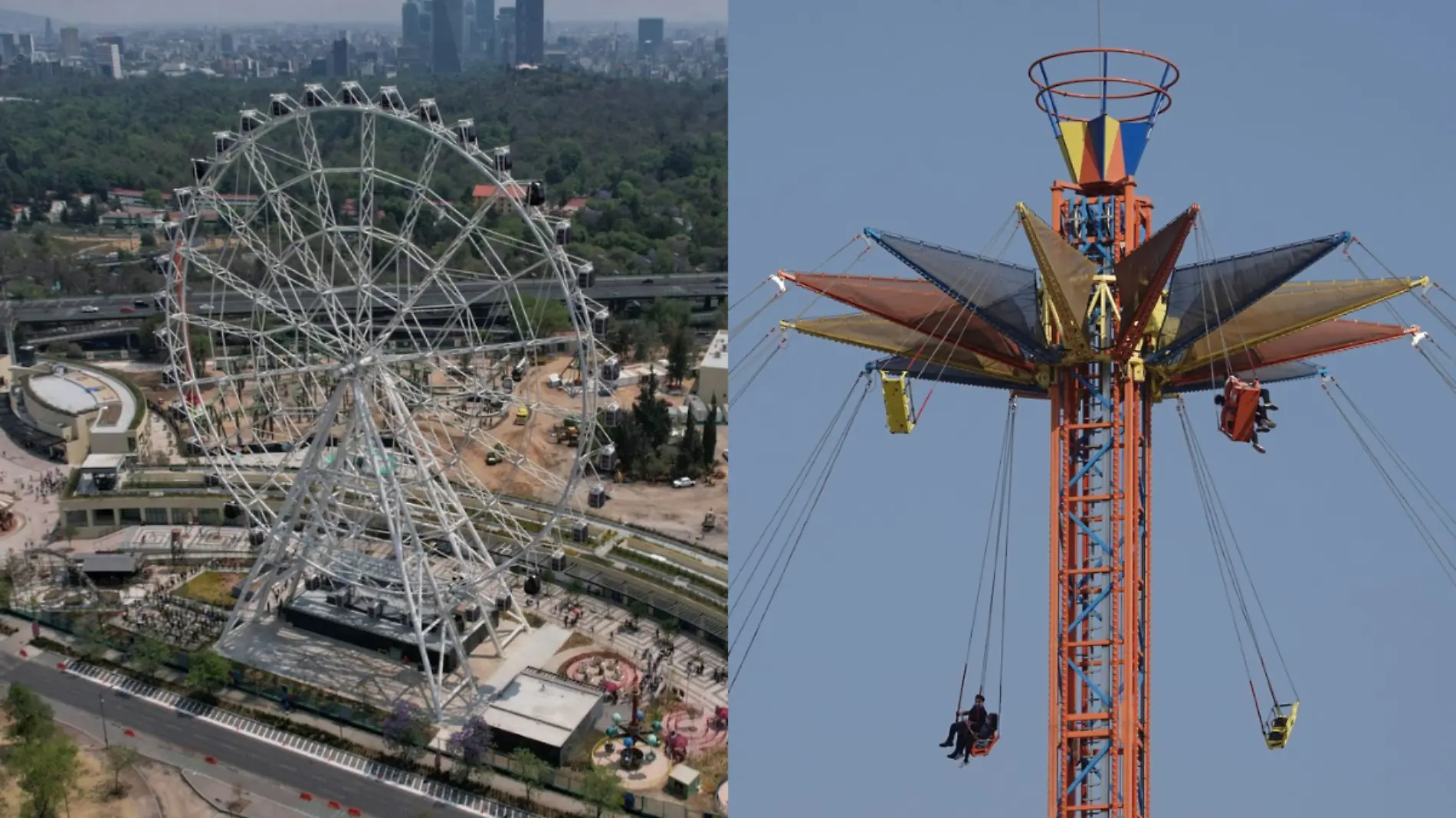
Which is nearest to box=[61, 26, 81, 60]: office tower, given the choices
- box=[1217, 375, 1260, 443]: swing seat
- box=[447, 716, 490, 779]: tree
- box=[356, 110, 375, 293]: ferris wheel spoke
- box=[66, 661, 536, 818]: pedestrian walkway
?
box=[356, 110, 375, 293]: ferris wheel spoke

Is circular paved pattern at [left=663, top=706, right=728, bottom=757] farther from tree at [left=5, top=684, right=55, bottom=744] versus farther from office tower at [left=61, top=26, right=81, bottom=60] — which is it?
office tower at [left=61, top=26, right=81, bottom=60]

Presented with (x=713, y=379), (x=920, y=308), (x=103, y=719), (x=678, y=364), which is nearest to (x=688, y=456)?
(x=713, y=379)

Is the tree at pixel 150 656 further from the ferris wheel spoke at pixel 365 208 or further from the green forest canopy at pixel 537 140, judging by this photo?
the green forest canopy at pixel 537 140

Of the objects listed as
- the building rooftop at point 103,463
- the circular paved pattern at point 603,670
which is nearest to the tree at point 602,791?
the circular paved pattern at point 603,670

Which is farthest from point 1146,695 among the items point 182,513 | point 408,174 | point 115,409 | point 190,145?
point 190,145

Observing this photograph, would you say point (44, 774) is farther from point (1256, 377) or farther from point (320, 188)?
point (1256, 377)
